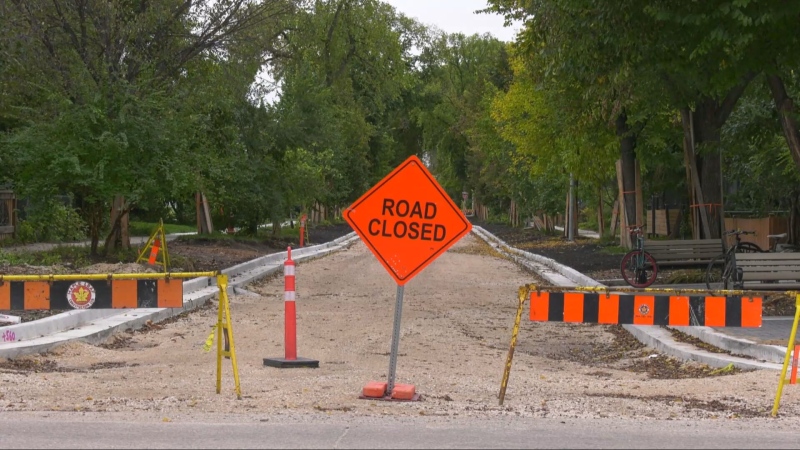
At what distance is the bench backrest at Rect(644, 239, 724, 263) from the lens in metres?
21.8

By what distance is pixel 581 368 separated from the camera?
12766 mm

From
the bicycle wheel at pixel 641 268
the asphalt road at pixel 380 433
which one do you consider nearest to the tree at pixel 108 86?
the bicycle wheel at pixel 641 268

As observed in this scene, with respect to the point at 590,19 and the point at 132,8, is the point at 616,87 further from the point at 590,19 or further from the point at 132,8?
the point at 132,8

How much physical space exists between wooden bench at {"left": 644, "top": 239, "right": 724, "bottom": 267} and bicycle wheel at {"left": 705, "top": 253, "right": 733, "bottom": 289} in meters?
0.40

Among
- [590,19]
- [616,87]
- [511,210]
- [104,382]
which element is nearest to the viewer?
[104,382]

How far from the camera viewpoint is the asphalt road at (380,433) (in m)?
7.38

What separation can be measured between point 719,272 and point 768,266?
197 inches

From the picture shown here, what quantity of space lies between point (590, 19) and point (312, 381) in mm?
9176

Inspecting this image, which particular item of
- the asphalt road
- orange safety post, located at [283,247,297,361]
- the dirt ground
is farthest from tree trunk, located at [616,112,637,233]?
the asphalt road

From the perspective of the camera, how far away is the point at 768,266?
1708 cm

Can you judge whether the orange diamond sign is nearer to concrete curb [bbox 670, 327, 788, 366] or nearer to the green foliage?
concrete curb [bbox 670, 327, 788, 366]

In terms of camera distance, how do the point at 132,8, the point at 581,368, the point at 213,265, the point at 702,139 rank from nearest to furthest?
the point at 581,368, the point at 702,139, the point at 132,8, the point at 213,265

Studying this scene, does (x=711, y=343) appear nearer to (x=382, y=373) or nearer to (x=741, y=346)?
(x=741, y=346)

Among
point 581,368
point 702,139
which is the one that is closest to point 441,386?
point 581,368
